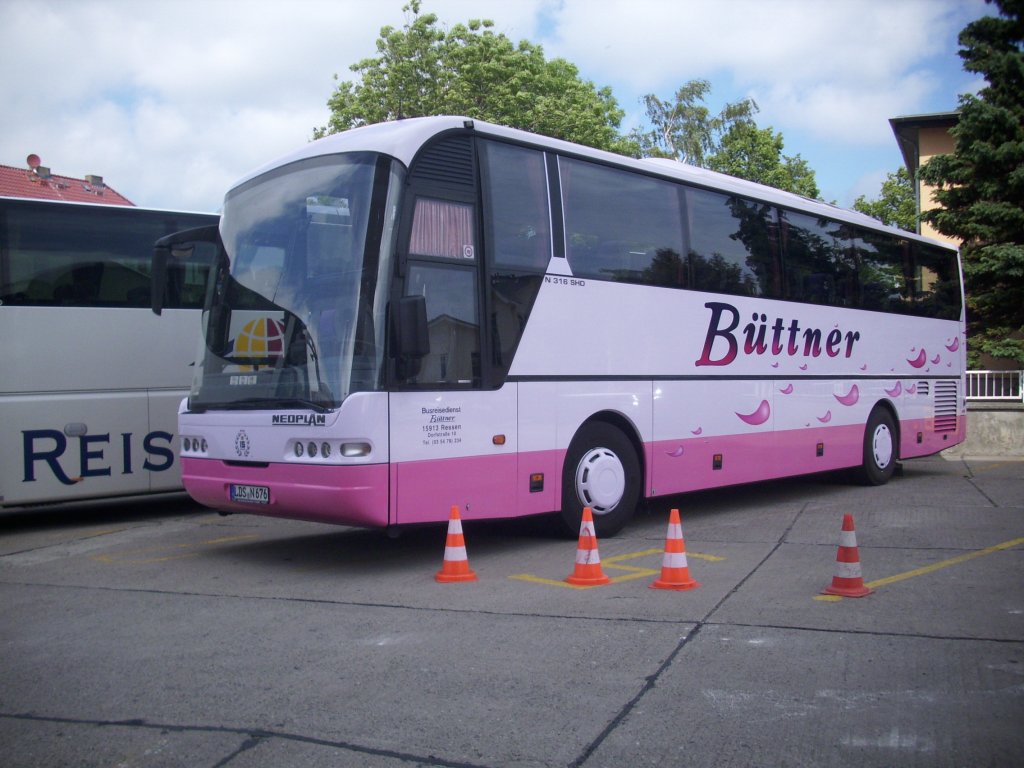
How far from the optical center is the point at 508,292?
8.88 m

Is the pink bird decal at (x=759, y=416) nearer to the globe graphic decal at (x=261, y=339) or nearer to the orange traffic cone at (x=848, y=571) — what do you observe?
the orange traffic cone at (x=848, y=571)

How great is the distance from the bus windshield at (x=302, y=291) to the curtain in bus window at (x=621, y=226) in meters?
2.24

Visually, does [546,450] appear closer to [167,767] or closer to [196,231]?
[196,231]

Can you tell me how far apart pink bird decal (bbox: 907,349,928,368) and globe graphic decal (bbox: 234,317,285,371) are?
10545mm

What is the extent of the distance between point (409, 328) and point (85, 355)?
229 inches

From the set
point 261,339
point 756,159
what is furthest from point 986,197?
point 756,159

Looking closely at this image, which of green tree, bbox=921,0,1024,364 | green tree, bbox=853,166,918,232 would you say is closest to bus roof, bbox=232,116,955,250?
green tree, bbox=921,0,1024,364

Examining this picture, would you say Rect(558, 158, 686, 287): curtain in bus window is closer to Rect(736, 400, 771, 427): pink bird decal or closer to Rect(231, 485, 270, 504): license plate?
Rect(736, 400, 771, 427): pink bird decal

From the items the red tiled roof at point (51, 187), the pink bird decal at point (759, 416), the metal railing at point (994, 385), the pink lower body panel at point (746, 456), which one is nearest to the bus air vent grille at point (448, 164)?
the pink lower body panel at point (746, 456)

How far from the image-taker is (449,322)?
8.41 meters

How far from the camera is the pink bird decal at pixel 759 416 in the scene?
1191 centimetres

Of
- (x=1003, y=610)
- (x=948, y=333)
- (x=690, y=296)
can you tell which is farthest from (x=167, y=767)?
(x=948, y=333)

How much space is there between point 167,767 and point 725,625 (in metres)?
3.45

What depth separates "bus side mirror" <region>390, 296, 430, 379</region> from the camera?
775 centimetres
